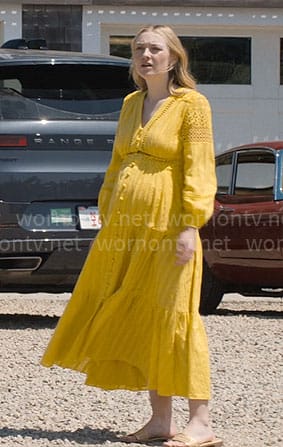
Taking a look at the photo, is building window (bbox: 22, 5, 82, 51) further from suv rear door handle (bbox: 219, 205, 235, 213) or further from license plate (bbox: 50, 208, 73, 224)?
license plate (bbox: 50, 208, 73, 224)

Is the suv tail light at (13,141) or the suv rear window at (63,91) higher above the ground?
the suv rear window at (63,91)

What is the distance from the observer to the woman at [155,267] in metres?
5.36

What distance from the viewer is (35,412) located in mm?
6219

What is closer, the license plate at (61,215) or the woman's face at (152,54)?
the woman's face at (152,54)

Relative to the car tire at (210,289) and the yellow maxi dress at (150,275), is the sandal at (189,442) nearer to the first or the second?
the yellow maxi dress at (150,275)

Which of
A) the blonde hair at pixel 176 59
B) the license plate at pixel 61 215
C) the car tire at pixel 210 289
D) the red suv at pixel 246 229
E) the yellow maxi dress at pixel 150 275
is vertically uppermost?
the blonde hair at pixel 176 59

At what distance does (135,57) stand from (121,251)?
846 mm

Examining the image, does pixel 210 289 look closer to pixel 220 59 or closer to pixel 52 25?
pixel 52 25

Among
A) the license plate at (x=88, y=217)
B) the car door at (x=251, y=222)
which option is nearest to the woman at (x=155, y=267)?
the license plate at (x=88, y=217)

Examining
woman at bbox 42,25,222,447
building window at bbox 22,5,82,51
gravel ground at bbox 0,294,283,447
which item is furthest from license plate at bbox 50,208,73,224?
building window at bbox 22,5,82,51

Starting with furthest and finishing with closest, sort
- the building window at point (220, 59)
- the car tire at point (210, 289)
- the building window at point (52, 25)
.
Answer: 1. the building window at point (220, 59)
2. the building window at point (52, 25)
3. the car tire at point (210, 289)

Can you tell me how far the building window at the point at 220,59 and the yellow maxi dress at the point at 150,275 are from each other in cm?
1398

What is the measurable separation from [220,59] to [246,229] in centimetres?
972

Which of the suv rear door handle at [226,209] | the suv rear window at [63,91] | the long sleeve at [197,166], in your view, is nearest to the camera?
the long sleeve at [197,166]
